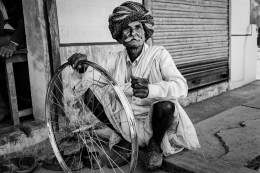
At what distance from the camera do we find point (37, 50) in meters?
3.17

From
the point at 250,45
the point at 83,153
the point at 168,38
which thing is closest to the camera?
the point at 83,153

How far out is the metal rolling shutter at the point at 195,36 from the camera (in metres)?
4.85

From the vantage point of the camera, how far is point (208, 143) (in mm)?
3203


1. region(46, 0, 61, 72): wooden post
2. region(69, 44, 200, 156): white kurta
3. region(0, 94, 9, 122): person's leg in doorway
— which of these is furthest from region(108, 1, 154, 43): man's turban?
region(0, 94, 9, 122): person's leg in doorway

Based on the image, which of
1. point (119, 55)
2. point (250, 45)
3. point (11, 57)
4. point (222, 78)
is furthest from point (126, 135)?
point (250, 45)

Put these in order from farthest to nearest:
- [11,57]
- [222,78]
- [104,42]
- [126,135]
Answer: [222,78] → [104,42] → [11,57] → [126,135]

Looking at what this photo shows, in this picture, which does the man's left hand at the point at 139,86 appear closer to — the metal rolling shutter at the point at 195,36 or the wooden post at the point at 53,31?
the wooden post at the point at 53,31

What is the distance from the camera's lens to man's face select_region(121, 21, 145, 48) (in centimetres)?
249

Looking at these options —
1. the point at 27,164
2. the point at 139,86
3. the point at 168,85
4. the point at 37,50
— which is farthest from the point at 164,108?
the point at 37,50

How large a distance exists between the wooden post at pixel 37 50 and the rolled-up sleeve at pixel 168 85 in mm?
1468

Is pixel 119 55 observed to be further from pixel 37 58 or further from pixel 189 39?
pixel 189 39

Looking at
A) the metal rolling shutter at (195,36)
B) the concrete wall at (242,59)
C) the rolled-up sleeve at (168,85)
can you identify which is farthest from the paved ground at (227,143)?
the concrete wall at (242,59)

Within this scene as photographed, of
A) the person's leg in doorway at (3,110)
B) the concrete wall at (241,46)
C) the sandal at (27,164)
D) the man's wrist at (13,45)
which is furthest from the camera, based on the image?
the concrete wall at (241,46)

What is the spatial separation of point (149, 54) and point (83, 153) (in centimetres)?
133
